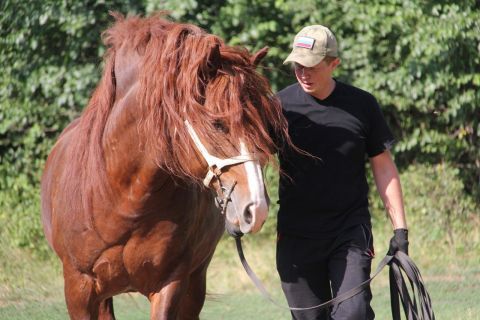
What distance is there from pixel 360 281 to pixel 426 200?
5711 mm

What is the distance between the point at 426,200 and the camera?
9750 millimetres

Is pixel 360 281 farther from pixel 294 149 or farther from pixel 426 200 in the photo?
pixel 426 200

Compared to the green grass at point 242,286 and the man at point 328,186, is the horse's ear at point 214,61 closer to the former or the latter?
the man at point 328,186

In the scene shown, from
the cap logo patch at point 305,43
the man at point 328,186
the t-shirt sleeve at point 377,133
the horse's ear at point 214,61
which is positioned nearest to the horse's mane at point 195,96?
the horse's ear at point 214,61

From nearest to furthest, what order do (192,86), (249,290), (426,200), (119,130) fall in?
(192,86), (119,130), (249,290), (426,200)

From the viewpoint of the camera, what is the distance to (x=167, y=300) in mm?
4367

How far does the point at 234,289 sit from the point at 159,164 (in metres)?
5.14

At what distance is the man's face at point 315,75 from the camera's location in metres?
4.23

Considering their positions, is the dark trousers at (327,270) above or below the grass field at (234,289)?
above

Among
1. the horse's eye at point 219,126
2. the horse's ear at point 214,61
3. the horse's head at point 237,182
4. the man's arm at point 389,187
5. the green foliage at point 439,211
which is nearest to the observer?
Result: the horse's head at point 237,182

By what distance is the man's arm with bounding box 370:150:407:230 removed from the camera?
4.39 meters

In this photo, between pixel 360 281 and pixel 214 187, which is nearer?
pixel 214 187

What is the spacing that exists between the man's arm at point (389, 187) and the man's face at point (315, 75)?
477mm

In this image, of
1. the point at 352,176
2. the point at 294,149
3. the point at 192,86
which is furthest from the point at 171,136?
the point at 352,176
